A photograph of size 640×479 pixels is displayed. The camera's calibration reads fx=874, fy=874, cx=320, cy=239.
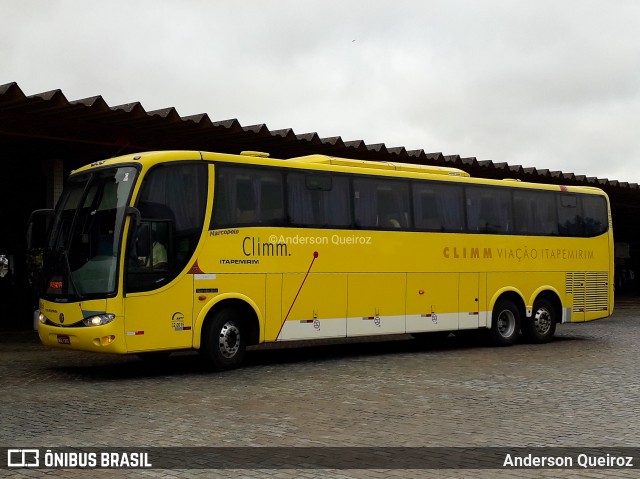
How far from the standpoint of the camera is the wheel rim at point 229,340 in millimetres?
13766

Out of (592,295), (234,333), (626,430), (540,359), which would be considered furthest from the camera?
(592,295)

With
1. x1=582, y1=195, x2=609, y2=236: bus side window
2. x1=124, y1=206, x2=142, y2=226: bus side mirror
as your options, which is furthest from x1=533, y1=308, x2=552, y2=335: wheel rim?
x1=124, y1=206, x2=142, y2=226: bus side mirror

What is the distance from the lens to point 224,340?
1379 centimetres

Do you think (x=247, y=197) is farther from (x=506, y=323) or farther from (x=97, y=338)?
(x=506, y=323)

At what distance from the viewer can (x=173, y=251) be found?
43.1 feet

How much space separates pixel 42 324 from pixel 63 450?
19.7ft

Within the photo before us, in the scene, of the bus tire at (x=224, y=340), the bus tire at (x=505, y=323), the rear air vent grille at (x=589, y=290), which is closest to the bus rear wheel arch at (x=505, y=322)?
the bus tire at (x=505, y=323)

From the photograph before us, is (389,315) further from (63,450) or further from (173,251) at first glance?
(63,450)

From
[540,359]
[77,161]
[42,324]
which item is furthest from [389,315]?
[77,161]

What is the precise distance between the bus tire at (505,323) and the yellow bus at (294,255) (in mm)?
43

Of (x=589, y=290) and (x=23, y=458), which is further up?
(x=589, y=290)

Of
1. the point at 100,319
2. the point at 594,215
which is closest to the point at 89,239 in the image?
the point at 100,319

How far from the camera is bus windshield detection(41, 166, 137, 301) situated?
1267 centimetres

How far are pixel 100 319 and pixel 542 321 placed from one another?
10654 mm
